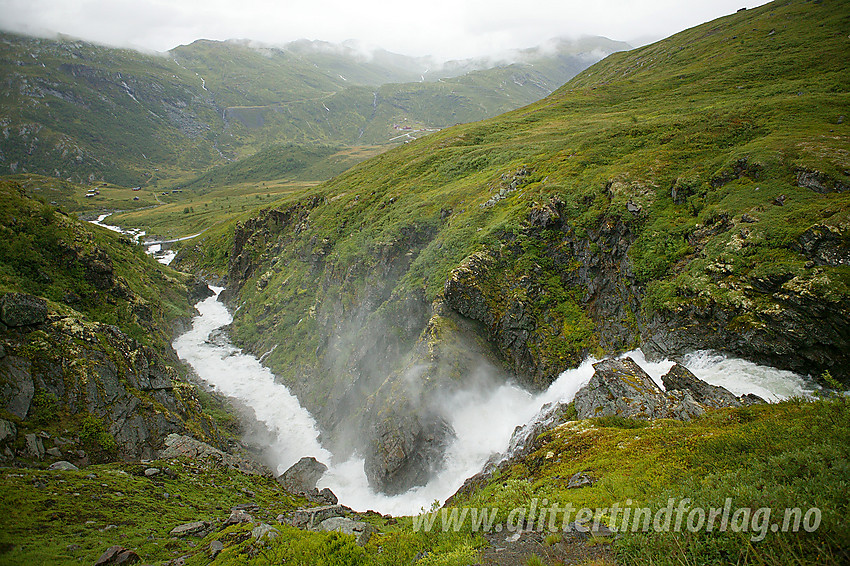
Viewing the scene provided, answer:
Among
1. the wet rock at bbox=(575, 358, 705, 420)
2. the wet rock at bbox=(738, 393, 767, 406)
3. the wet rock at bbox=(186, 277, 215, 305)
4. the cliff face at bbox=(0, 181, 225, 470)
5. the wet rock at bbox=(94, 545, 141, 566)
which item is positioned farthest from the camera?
the wet rock at bbox=(186, 277, 215, 305)

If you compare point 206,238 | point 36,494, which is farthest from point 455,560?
point 206,238

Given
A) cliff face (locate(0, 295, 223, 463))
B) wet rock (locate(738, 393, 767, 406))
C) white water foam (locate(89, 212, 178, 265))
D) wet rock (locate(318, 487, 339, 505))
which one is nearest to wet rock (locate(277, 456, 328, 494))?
wet rock (locate(318, 487, 339, 505))

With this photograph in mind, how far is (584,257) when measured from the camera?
29.2 meters

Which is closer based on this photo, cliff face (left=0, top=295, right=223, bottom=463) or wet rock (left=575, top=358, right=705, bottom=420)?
wet rock (left=575, top=358, right=705, bottom=420)

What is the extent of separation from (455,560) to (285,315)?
47502mm

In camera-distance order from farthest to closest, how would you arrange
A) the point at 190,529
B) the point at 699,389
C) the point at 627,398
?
the point at 627,398, the point at 699,389, the point at 190,529

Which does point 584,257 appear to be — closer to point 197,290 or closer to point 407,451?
point 407,451

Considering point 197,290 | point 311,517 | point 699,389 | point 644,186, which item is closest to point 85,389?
point 311,517

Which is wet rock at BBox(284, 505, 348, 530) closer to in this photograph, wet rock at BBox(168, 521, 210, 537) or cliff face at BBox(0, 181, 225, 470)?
wet rock at BBox(168, 521, 210, 537)

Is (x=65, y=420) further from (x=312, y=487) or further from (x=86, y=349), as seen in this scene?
(x=312, y=487)

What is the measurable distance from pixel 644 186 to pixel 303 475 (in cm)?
3595

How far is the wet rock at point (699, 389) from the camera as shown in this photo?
14703mm

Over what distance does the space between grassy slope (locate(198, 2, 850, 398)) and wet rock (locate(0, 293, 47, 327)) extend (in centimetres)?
2539

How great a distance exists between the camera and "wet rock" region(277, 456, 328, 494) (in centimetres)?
2855
